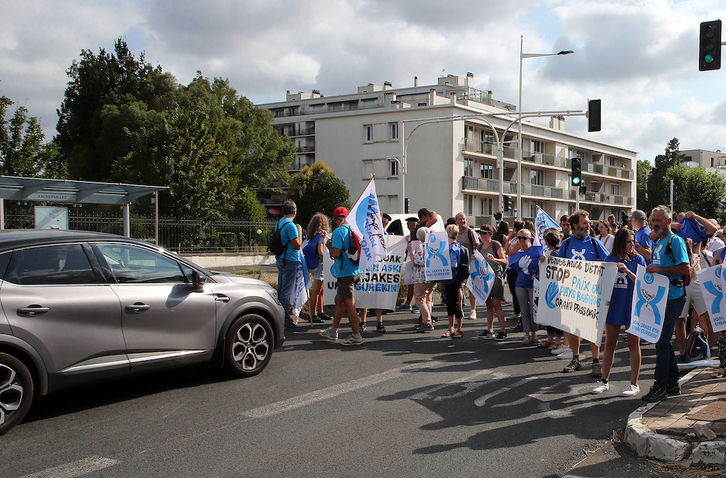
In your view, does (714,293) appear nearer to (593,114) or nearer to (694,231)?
(694,231)

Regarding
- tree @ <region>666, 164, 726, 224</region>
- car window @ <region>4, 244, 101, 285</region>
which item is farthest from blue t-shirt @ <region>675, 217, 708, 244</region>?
tree @ <region>666, 164, 726, 224</region>

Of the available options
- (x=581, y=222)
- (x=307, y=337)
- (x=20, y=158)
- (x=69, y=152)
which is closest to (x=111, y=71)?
(x=69, y=152)

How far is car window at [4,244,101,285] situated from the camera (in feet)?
17.2

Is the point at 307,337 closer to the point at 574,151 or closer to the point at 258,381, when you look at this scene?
the point at 258,381

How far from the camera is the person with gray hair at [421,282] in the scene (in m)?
10.5

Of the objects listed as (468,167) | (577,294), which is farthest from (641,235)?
(468,167)

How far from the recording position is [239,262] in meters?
26.7

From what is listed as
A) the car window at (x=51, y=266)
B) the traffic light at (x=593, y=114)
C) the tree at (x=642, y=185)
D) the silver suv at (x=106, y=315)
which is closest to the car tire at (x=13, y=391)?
the silver suv at (x=106, y=315)

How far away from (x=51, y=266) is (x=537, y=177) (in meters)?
60.4

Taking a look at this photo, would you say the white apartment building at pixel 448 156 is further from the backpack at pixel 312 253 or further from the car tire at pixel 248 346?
the car tire at pixel 248 346

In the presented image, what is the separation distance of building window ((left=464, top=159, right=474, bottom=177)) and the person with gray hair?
41.6 meters

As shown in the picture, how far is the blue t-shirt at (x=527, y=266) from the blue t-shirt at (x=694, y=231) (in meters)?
2.19

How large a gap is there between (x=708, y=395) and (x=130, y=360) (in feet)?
18.1

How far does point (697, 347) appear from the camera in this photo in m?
8.05
